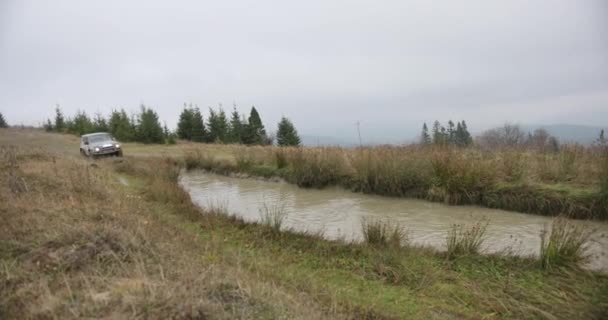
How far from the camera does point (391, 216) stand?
7.64 meters

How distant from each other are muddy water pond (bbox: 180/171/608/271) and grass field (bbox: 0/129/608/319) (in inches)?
36.9

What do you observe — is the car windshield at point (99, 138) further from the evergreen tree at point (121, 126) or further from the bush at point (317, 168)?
the evergreen tree at point (121, 126)

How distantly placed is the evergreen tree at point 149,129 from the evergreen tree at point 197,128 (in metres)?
4.20

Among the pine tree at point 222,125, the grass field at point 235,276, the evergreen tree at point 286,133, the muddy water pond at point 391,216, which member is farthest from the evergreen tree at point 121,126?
the grass field at point 235,276

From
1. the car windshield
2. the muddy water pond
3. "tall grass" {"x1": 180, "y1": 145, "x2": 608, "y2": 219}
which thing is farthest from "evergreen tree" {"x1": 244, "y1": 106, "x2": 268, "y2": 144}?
"tall grass" {"x1": 180, "y1": 145, "x2": 608, "y2": 219}

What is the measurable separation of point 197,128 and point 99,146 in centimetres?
2037

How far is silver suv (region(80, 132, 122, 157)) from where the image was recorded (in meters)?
18.4

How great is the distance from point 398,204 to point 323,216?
2.05 meters

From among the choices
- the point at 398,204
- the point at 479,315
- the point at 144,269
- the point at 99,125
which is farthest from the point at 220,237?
the point at 99,125

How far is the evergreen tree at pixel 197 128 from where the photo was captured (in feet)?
127

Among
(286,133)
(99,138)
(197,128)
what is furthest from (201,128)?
(99,138)

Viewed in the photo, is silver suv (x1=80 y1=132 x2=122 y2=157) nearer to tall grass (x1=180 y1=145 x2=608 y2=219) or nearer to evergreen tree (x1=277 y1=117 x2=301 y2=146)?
tall grass (x1=180 y1=145 x2=608 y2=219)

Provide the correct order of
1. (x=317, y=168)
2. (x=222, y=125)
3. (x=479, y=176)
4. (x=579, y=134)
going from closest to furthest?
(x=479, y=176)
(x=317, y=168)
(x=579, y=134)
(x=222, y=125)

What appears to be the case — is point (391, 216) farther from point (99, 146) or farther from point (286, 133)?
point (286, 133)
